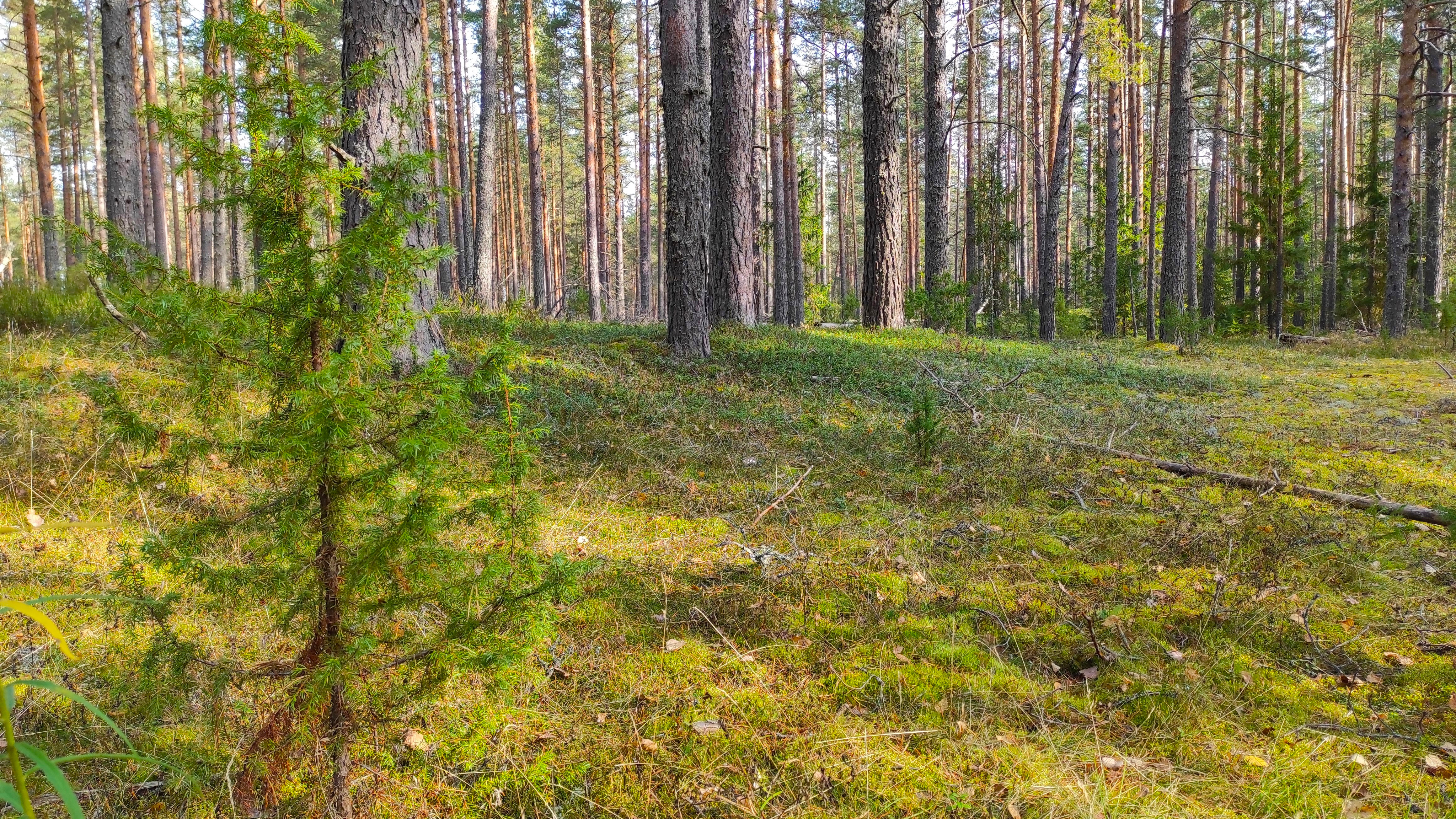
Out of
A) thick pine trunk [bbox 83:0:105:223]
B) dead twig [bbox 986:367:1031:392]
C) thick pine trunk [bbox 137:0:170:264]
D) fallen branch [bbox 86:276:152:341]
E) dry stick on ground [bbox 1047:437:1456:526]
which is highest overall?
thick pine trunk [bbox 83:0:105:223]

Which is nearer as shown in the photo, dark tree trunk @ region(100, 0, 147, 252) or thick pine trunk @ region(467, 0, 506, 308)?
dark tree trunk @ region(100, 0, 147, 252)

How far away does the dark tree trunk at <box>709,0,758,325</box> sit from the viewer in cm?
883

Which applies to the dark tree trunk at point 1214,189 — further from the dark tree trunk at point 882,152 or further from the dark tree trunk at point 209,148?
the dark tree trunk at point 209,148

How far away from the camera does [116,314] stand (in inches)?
75.0

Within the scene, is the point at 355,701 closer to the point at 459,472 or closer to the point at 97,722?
the point at 459,472

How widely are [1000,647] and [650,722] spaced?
4.75ft

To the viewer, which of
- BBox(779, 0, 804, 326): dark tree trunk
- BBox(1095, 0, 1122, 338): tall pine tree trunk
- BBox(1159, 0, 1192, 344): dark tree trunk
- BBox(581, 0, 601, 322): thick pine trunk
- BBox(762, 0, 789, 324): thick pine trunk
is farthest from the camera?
BBox(581, 0, 601, 322): thick pine trunk

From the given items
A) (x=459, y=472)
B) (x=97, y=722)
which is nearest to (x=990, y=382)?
(x=459, y=472)

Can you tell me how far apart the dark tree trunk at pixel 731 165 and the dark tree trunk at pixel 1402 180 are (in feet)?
38.0

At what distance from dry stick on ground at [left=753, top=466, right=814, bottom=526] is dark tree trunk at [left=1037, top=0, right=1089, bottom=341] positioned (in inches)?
399

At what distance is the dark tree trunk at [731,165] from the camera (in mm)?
8828

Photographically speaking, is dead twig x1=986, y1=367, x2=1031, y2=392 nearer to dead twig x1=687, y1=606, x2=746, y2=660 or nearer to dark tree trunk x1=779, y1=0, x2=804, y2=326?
dead twig x1=687, y1=606, x2=746, y2=660

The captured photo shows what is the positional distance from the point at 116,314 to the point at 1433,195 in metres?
27.9

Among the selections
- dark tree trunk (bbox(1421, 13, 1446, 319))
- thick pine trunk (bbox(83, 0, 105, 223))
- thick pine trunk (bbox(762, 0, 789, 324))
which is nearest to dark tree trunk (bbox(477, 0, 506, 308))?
thick pine trunk (bbox(762, 0, 789, 324))
